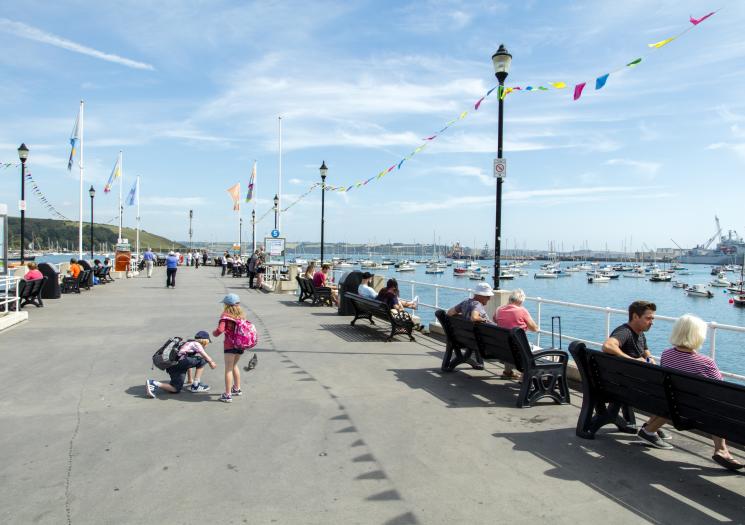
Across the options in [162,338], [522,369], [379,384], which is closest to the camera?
[522,369]

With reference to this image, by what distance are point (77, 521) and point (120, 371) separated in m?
4.80

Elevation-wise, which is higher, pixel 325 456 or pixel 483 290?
pixel 483 290

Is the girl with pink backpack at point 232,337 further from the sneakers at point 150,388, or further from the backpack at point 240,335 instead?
the sneakers at point 150,388

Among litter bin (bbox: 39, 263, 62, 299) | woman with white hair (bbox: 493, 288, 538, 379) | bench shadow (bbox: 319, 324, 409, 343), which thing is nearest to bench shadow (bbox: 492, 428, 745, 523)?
woman with white hair (bbox: 493, 288, 538, 379)

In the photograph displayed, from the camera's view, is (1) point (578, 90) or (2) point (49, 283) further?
(2) point (49, 283)

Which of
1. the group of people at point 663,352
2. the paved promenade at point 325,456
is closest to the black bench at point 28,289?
the paved promenade at point 325,456

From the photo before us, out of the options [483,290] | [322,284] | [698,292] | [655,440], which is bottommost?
[698,292]

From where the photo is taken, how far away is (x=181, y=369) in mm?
6969

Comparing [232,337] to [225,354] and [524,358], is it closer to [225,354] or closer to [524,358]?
[225,354]

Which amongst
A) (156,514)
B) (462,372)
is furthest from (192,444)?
(462,372)

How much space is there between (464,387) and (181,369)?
3.62 meters

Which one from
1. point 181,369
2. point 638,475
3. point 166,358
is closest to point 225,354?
point 181,369

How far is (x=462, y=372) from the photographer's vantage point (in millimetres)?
8406

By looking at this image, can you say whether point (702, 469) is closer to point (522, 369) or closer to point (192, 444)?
point (522, 369)
